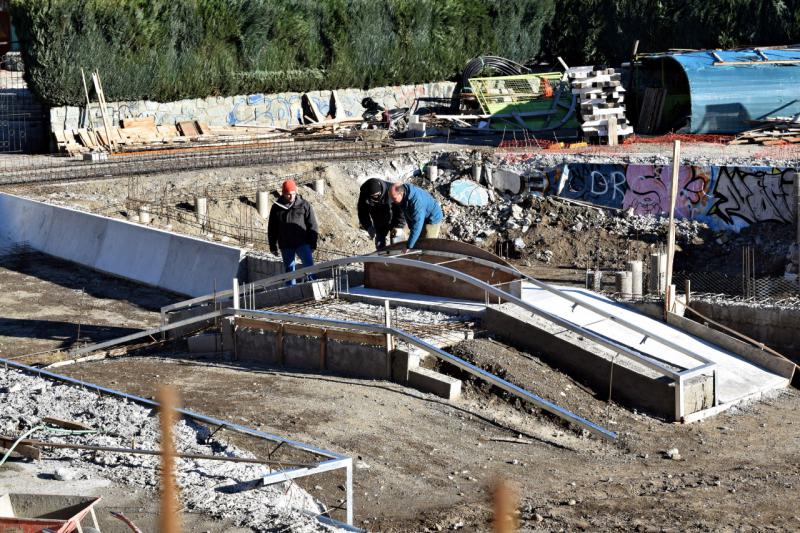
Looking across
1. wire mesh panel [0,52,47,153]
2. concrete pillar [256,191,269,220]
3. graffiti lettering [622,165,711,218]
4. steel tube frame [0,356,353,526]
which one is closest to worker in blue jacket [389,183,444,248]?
steel tube frame [0,356,353,526]

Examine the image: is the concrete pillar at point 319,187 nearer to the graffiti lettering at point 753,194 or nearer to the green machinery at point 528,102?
the green machinery at point 528,102

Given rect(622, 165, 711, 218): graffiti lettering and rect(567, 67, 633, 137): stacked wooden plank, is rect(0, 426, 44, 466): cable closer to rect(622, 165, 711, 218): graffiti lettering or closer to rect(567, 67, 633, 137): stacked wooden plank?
rect(622, 165, 711, 218): graffiti lettering

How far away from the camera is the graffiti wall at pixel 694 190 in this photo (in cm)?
2359

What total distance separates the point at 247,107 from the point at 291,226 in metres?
21.8

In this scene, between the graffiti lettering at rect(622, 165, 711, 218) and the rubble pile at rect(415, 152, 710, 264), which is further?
the graffiti lettering at rect(622, 165, 711, 218)

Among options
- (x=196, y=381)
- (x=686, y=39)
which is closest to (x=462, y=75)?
(x=686, y=39)

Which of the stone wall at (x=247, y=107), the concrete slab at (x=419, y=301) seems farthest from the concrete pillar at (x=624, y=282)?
the stone wall at (x=247, y=107)

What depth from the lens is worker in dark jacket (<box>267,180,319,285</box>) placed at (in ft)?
52.9

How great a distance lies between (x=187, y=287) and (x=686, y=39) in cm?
2738

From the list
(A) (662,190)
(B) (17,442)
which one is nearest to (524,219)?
(A) (662,190)

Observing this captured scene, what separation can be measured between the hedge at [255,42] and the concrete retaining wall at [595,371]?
21.8m

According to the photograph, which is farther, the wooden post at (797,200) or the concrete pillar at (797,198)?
the concrete pillar at (797,198)

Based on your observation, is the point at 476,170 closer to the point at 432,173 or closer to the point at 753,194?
the point at 432,173

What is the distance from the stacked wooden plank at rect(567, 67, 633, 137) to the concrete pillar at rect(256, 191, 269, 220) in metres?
9.42
